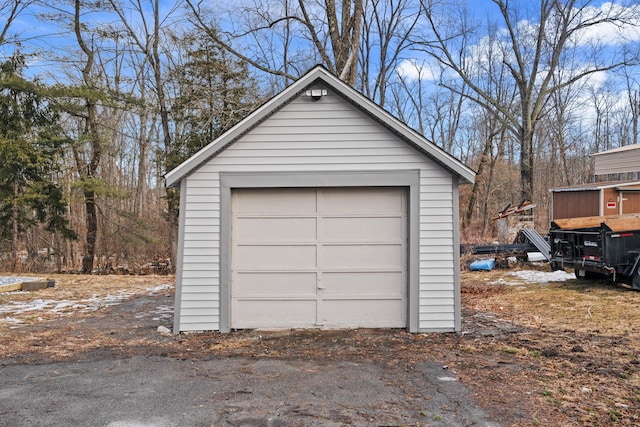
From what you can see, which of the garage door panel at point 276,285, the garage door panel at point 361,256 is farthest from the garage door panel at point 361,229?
the garage door panel at point 276,285

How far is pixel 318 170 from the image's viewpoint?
763 centimetres

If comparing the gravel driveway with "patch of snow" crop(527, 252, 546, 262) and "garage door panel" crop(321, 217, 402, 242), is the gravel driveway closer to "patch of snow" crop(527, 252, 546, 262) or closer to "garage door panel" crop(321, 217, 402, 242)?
"garage door panel" crop(321, 217, 402, 242)

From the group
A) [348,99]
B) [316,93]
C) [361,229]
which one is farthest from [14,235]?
[348,99]

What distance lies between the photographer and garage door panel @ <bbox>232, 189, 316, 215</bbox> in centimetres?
781

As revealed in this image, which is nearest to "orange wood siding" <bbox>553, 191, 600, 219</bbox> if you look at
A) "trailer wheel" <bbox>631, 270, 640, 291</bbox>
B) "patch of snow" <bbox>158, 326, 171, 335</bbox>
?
"trailer wheel" <bbox>631, 270, 640, 291</bbox>

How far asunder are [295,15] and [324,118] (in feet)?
45.3

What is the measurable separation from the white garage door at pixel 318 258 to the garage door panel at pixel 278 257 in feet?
0.05

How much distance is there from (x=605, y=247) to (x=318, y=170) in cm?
648

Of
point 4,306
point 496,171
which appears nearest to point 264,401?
point 4,306

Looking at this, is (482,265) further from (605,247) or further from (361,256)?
(361,256)

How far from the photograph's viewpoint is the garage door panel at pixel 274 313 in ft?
25.4

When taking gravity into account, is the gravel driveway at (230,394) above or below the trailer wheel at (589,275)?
below

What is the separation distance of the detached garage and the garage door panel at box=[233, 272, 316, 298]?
0.02 metres

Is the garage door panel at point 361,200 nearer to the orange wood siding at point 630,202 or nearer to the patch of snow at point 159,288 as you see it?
the patch of snow at point 159,288
